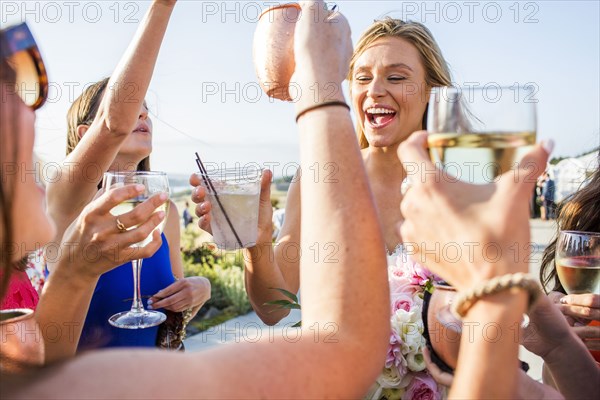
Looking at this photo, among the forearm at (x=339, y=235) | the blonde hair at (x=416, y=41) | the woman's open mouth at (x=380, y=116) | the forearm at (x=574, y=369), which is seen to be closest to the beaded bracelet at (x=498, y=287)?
the forearm at (x=339, y=235)

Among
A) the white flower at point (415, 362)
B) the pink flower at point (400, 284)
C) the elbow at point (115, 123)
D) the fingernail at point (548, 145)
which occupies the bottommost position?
the white flower at point (415, 362)

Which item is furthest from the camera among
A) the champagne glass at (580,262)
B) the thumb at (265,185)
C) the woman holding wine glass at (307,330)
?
the thumb at (265,185)

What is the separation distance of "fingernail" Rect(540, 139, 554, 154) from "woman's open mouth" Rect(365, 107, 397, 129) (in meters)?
1.82

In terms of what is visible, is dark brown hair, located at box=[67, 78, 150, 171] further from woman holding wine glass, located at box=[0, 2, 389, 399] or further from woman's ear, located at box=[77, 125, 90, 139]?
woman holding wine glass, located at box=[0, 2, 389, 399]

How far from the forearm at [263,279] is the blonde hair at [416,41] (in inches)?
39.5

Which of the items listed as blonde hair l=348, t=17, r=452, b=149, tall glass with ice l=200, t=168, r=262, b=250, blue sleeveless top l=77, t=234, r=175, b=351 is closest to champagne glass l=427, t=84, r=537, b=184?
tall glass with ice l=200, t=168, r=262, b=250

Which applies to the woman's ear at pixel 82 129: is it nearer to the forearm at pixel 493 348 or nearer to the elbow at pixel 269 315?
the elbow at pixel 269 315

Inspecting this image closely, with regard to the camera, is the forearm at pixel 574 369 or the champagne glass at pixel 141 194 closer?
the forearm at pixel 574 369

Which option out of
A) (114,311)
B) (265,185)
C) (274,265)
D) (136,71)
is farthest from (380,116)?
(114,311)

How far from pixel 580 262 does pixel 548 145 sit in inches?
38.8

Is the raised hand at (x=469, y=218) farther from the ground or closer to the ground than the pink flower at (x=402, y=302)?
farther from the ground

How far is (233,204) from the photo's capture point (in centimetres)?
211

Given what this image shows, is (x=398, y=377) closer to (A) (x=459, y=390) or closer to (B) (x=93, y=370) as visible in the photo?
(A) (x=459, y=390)

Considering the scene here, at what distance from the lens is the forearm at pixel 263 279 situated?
249 cm
